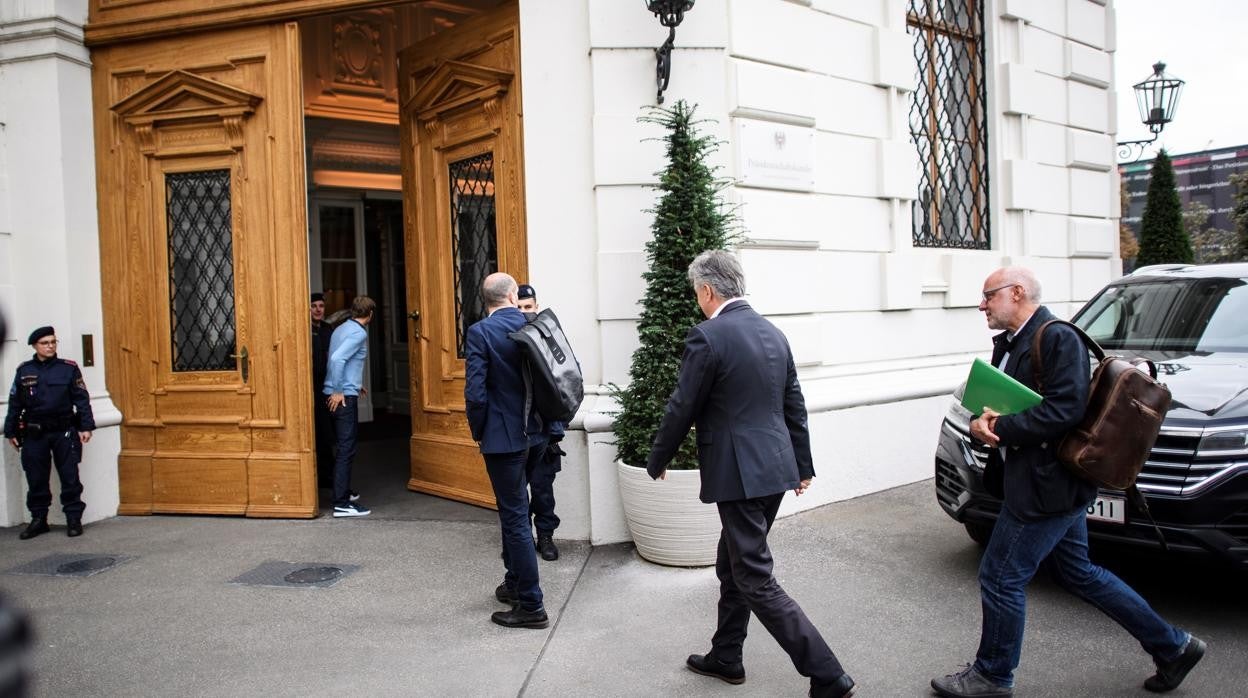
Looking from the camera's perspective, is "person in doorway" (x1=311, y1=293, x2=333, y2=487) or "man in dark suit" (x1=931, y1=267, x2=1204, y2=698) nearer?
"man in dark suit" (x1=931, y1=267, x2=1204, y2=698)

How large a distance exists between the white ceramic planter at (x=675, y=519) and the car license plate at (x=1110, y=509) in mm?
2058

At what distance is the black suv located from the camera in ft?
13.5

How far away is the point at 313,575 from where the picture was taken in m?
5.62

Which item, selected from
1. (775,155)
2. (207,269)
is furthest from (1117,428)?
(207,269)

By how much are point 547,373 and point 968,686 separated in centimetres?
240

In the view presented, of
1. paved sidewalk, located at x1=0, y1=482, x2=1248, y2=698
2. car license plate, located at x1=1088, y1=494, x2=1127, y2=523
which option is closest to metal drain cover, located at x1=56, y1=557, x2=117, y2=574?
paved sidewalk, located at x1=0, y1=482, x2=1248, y2=698

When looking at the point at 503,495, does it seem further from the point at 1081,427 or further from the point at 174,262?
the point at 174,262

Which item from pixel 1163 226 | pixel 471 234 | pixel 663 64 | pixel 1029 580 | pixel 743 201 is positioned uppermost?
pixel 663 64

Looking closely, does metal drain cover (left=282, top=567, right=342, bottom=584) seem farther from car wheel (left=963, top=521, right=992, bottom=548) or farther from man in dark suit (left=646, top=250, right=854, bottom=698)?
car wheel (left=963, top=521, right=992, bottom=548)

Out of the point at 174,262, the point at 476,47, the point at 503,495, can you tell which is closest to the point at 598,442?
the point at 503,495

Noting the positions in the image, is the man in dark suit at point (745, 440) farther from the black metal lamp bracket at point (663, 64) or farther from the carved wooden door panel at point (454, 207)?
the carved wooden door panel at point (454, 207)

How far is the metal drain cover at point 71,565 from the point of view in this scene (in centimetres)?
581

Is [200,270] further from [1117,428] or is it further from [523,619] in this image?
[1117,428]

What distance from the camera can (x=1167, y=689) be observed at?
3703 millimetres
